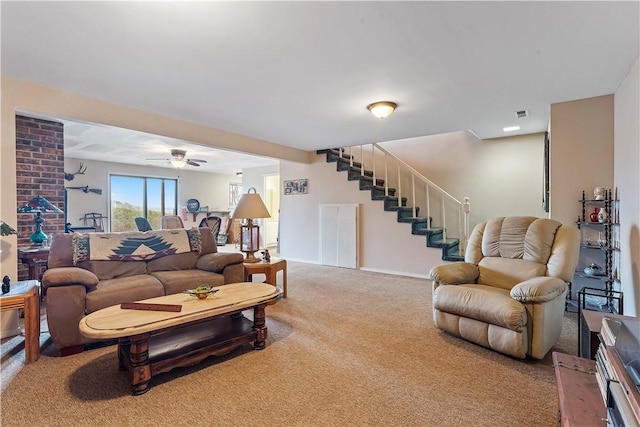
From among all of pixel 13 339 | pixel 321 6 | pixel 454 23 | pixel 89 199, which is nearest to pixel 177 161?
pixel 89 199

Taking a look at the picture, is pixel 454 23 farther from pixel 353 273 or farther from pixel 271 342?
pixel 353 273

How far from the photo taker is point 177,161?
622cm

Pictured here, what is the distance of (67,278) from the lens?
245 cm

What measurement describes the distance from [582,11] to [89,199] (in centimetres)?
936

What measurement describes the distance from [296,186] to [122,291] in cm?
445

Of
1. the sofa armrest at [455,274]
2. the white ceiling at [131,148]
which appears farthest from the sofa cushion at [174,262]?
the sofa armrest at [455,274]

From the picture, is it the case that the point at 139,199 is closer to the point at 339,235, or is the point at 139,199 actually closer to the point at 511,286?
the point at 339,235

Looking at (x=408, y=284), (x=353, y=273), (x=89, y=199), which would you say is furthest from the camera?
(x=89, y=199)

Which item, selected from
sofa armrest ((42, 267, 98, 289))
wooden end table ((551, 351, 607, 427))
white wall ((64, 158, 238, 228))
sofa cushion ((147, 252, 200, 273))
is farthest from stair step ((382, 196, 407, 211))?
white wall ((64, 158, 238, 228))

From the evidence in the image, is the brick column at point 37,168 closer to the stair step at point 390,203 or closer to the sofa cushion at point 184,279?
the sofa cushion at point 184,279

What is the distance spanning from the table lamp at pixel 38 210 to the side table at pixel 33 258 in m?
0.15

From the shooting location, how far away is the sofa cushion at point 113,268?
300 cm

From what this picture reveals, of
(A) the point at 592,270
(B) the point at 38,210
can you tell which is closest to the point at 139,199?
(B) the point at 38,210

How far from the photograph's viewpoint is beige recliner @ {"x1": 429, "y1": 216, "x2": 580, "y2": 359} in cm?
226
